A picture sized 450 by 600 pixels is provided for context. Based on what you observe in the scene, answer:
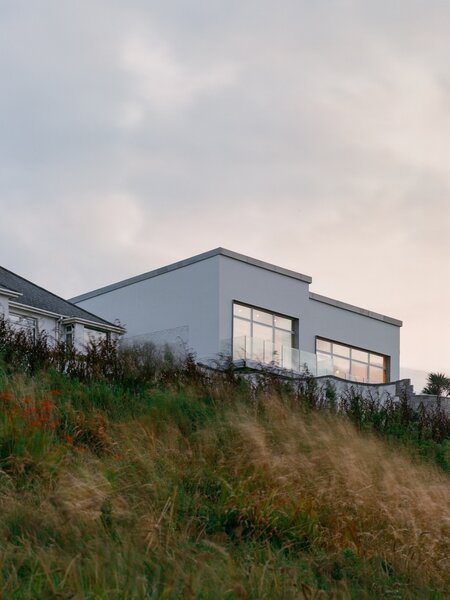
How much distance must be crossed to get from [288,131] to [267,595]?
12.1 meters

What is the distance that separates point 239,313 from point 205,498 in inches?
1060

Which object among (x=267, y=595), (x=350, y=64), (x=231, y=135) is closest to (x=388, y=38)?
(x=350, y=64)

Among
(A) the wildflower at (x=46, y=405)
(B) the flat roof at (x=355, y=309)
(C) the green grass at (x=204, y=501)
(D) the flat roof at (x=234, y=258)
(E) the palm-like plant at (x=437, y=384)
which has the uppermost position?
(D) the flat roof at (x=234, y=258)

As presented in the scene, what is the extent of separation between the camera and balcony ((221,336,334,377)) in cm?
3184

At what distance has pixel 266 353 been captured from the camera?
3219 centimetres

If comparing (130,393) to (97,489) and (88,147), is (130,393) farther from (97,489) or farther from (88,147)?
(88,147)

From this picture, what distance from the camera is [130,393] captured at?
1170 centimetres

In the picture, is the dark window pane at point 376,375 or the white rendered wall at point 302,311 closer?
the white rendered wall at point 302,311

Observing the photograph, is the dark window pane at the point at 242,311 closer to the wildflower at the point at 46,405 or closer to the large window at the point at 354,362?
the large window at the point at 354,362

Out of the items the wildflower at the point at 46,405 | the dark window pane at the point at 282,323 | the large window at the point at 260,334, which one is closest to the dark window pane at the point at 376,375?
the large window at the point at 260,334

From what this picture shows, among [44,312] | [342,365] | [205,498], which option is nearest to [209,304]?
[44,312]

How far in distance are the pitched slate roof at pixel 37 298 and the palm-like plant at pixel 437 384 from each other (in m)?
14.2

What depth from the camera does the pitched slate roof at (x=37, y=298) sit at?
2817 cm

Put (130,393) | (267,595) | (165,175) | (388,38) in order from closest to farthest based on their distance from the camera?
(267,595) < (130,393) < (388,38) < (165,175)
